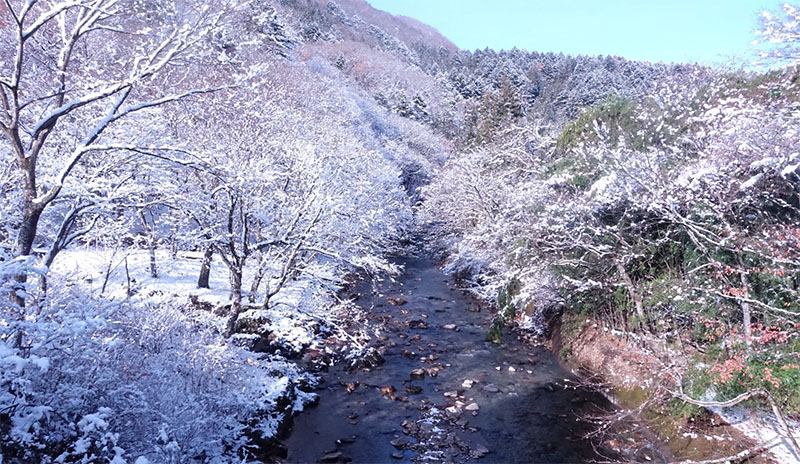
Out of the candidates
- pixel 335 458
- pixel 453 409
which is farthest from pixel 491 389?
pixel 335 458

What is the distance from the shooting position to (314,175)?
38.9ft

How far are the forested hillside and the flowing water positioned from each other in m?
0.87

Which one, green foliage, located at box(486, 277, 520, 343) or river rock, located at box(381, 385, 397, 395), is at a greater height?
green foliage, located at box(486, 277, 520, 343)

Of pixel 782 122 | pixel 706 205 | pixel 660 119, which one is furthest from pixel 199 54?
pixel 660 119

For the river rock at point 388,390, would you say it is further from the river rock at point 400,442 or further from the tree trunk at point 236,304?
the tree trunk at point 236,304

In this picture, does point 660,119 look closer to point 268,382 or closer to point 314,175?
point 314,175

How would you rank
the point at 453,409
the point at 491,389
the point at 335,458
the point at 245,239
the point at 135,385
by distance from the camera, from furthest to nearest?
the point at 491,389 → the point at 245,239 → the point at 453,409 → the point at 335,458 → the point at 135,385

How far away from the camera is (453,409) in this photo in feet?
31.8

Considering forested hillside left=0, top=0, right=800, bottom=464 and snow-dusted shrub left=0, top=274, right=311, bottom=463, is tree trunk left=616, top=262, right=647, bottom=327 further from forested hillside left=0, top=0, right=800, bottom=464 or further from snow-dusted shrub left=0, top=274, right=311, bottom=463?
snow-dusted shrub left=0, top=274, right=311, bottom=463

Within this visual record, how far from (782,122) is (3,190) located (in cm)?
1390

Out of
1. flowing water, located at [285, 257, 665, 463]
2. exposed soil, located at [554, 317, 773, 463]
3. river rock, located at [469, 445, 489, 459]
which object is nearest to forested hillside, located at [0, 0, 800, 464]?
exposed soil, located at [554, 317, 773, 463]

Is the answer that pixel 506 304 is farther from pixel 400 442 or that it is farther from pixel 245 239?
pixel 245 239

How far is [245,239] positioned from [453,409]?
594cm

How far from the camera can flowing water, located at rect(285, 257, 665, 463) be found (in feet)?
26.9
